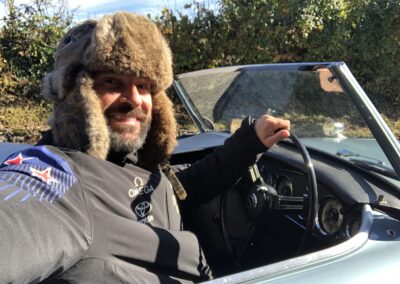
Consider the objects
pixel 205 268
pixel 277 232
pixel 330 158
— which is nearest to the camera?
pixel 205 268

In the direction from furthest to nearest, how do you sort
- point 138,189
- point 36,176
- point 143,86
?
1. point 143,86
2. point 138,189
3. point 36,176

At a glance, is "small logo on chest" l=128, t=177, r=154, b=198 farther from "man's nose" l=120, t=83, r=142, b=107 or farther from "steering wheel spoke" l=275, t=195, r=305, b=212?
"steering wheel spoke" l=275, t=195, r=305, b=212

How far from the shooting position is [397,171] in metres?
1.73

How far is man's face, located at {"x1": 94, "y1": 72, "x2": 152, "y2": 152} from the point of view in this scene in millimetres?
1883

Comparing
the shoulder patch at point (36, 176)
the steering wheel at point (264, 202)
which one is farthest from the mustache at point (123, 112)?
the steering wheel at point (264, 202)

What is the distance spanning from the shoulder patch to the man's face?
1.19ft

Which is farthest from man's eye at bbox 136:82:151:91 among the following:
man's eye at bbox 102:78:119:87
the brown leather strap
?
the brown leather strap

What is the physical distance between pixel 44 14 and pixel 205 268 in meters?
7.13

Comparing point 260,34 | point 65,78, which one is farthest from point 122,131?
point 260,34

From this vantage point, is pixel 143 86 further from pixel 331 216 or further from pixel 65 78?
pixel 331 216

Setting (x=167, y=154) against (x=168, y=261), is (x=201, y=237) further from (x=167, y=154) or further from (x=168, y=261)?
(x=168, y=261)

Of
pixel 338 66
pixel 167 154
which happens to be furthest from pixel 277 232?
pixel 338 66

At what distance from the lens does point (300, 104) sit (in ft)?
7.47

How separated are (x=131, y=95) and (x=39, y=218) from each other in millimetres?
790
